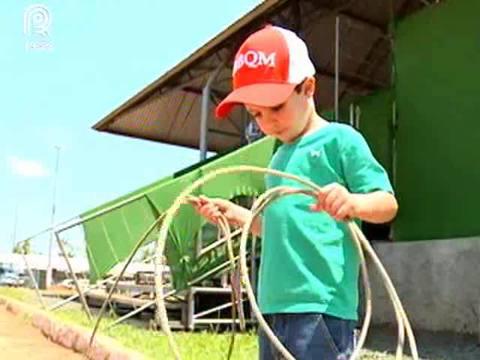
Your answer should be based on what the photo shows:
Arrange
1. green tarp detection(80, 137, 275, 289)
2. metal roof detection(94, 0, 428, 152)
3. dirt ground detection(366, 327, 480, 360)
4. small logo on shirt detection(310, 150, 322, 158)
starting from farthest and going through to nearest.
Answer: metal roof detection(94, 0, 428, 152) → green tarp detection(80, 137, 275, 289) → dirt ground detection(366, 327, 480, 360) → small logo on shirt detection(310, 150, 322, 158)

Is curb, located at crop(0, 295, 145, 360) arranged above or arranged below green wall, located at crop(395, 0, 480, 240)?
below

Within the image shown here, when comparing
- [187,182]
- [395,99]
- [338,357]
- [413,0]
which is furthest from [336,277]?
[413,0]

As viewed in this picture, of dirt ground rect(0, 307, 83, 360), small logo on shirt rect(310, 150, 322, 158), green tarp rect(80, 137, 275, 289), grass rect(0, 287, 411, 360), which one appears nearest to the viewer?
small logo on shirt rect(310, 150, 322, 158)

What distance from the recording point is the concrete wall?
6.00 meters

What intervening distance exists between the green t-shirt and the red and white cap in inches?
Answer: 6.7

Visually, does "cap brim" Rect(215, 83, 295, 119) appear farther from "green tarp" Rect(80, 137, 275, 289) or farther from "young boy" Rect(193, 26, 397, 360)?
"green tarp" Rect(80, 137, 275, 289)

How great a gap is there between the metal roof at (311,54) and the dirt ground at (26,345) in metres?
5.13

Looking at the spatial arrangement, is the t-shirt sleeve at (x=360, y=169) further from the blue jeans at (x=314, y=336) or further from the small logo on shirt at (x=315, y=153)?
the blue jeans at (x=314, y=336)

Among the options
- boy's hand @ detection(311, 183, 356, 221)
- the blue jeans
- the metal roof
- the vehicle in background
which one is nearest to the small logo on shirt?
boy's hand @ detection(311, 183, 356, 221)

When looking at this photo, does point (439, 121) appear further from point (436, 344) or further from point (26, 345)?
point (26, 345)

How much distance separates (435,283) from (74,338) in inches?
145

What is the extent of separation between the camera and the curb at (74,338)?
4668 millimetres

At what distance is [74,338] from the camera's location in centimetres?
623

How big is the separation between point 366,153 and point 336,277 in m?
0.32
